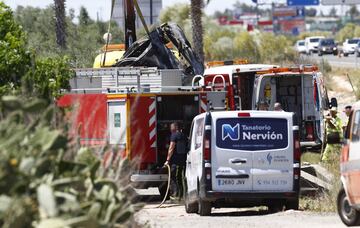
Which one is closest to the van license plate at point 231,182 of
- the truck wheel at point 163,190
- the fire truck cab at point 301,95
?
the truck wheel at point 163,190

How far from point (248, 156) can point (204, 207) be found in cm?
134

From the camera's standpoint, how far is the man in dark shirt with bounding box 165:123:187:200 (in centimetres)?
2127

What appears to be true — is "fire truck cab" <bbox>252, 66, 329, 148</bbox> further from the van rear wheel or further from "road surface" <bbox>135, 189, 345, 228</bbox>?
the van rear wheel

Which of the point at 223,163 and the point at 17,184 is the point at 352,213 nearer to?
the point at 223,163

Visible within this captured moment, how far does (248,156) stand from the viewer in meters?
17.9

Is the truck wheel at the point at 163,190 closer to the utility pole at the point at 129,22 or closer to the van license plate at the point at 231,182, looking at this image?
the van license plate at the point at 231,182

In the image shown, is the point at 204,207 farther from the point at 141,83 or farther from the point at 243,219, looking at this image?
the point at 141,83

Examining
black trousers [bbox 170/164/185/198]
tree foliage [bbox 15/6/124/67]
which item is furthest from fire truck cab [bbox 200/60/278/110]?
tree foliage [bbox 15/6/124/67]

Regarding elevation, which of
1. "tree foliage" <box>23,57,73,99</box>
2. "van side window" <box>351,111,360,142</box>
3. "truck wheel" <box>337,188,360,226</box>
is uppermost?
"tree foliage" <box>23,57,73,99</box>

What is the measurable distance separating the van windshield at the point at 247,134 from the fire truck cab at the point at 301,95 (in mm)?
8127

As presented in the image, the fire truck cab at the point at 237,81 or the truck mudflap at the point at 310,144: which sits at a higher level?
the fire truck cab at the point at 237,81

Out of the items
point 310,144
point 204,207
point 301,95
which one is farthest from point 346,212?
point 301,95

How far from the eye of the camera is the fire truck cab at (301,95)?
26.1 metres

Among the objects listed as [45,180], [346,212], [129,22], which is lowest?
[346,212]
